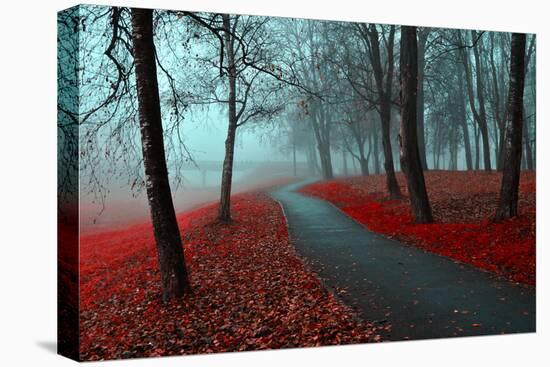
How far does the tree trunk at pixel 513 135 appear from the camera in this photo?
9.45 m

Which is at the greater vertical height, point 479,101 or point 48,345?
point 479,101

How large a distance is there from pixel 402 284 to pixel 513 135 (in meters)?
3.70

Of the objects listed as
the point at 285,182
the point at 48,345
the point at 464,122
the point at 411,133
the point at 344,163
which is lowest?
the point at 48,345

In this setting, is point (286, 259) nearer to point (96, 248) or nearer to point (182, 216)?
point (182, 216)

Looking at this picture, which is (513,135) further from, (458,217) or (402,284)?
(402,284)

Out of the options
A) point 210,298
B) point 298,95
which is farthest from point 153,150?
point 298,95

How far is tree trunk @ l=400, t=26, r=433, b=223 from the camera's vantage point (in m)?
9.70

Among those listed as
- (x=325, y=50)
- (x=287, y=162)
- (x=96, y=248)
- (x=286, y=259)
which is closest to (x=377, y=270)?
(x=286, y=259)

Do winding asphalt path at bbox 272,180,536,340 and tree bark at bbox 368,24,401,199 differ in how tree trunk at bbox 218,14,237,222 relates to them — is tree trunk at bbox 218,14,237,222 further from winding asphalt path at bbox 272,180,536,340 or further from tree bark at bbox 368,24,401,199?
tree bark at bbox 368,24,401,199

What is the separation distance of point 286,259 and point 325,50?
3.48 meters

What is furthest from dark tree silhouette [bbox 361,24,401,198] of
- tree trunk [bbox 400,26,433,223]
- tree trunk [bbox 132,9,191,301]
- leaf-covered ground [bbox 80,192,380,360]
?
tree trunk [bbox 132,9,191,301]

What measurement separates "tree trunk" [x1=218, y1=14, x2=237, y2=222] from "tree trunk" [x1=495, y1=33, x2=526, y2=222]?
16.0 feet

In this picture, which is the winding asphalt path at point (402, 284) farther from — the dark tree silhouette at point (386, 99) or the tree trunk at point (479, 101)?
the tree trunk at point (479, 101)

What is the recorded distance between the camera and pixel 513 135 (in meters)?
9.59
